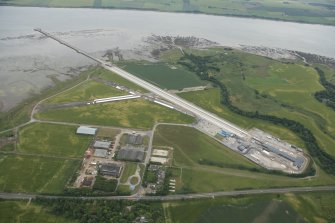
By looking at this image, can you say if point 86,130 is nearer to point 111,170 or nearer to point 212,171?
point 111,170

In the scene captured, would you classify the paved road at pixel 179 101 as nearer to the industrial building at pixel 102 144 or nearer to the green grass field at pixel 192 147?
the green grass field at pixel 192 147

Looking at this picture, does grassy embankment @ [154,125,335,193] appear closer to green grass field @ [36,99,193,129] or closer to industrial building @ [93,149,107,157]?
green grass field @ [36,99,193,129]

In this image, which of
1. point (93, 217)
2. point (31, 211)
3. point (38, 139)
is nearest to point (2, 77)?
point (38, 139)

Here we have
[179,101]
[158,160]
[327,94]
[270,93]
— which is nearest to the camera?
[158,160]

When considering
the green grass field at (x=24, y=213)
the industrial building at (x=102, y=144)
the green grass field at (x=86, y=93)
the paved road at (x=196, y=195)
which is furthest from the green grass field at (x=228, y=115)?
the green grass field at (x=24, y=213)

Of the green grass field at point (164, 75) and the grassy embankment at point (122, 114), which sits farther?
the green grass field at point (164, 75)

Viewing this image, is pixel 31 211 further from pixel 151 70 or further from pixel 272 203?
pixel 151 70

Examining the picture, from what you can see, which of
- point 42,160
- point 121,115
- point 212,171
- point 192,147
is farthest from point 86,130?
point 212,171
